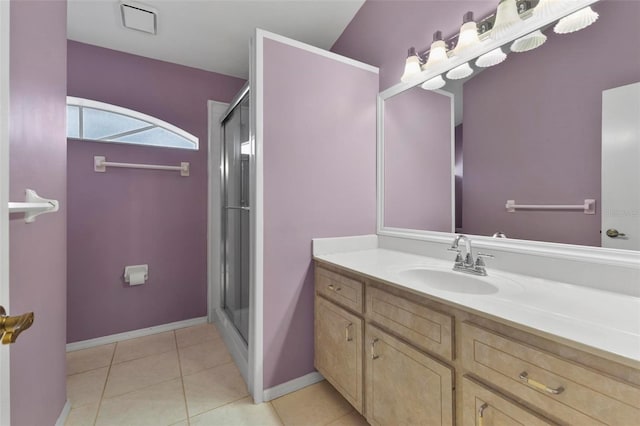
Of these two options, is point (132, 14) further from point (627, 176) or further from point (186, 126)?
point (627, 176)

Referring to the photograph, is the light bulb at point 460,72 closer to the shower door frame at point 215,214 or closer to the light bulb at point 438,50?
the light bulb at point 438,50

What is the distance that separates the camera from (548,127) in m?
1.11

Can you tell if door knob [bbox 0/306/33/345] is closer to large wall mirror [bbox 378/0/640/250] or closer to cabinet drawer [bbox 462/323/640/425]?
cabinet drawer [bbox 462/323/640/425]

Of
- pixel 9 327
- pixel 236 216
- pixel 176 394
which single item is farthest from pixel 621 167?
pixel 176 394

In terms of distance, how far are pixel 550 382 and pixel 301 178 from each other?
1353 mm

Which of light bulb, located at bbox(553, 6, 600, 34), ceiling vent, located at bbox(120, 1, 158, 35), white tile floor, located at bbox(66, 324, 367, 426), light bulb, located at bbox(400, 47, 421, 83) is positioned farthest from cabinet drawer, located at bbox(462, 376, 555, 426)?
ceiling vent, located at bbox(120, 1, 158, 35)

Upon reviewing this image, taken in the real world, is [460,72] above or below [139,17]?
below

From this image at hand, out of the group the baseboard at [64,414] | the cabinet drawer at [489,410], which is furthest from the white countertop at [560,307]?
the baseboard at [64,414]

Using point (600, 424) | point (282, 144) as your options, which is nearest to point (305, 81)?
point (282, 144)

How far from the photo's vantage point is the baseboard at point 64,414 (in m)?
1.36

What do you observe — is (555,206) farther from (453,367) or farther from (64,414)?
(64,414)

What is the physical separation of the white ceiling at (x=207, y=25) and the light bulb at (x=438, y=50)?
860 millimetres

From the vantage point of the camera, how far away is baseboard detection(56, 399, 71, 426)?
136cm

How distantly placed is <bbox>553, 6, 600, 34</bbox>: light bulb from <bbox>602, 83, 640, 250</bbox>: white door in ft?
0.93
